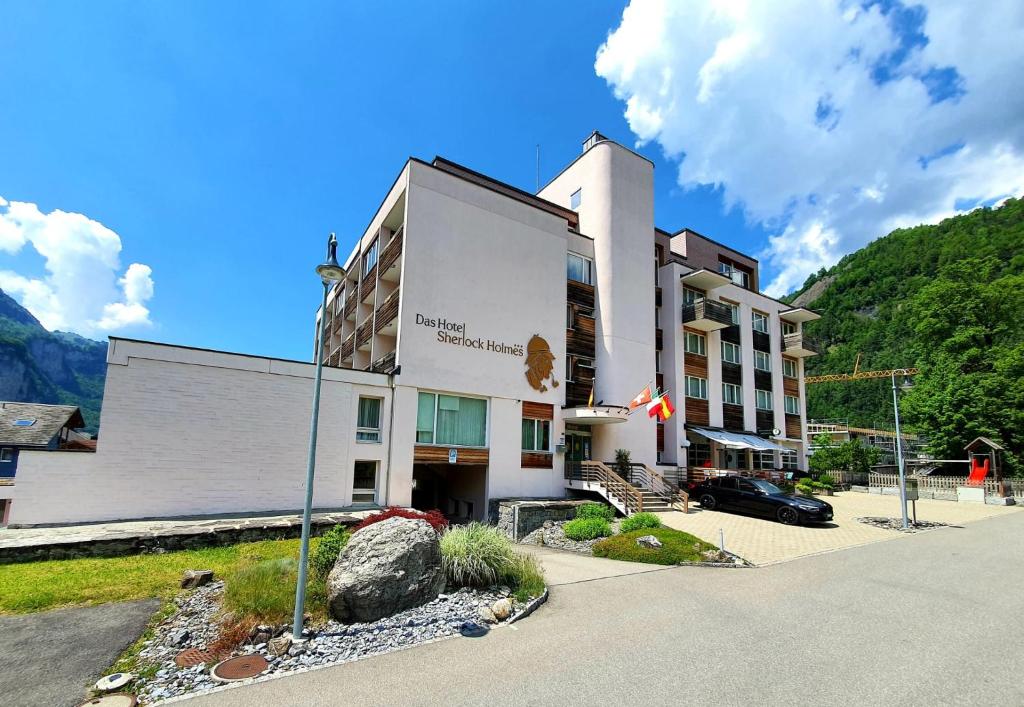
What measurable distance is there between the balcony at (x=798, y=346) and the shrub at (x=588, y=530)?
88.0ft

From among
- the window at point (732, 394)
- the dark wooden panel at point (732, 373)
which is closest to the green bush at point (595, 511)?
the window at point (732, 394)

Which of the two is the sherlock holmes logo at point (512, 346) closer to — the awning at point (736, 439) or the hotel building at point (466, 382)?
the hotel building at point (466, 382)

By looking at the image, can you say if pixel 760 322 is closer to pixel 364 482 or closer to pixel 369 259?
pixel 369 259

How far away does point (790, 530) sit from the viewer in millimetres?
17297

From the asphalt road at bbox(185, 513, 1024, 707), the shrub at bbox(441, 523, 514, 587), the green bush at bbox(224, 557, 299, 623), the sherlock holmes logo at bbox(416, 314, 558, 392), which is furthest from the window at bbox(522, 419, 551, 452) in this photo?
the green bush at bbox(224, 557, 299, 623)

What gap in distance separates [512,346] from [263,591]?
15135 mm

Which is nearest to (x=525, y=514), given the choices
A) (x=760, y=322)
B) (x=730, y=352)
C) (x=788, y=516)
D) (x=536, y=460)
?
(x=536, y=460)

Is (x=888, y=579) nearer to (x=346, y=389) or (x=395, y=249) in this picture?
(x=346, y=389)

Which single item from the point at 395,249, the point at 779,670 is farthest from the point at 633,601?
the point at 395,249

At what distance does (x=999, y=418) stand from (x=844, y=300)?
287ft

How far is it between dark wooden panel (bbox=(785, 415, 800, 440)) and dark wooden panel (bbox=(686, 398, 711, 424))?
32.3ft

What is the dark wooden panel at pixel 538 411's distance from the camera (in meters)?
21.8

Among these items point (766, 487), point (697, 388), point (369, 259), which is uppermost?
point (369, 259)

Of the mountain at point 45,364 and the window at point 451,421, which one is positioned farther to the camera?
the mountain at point 45,364
